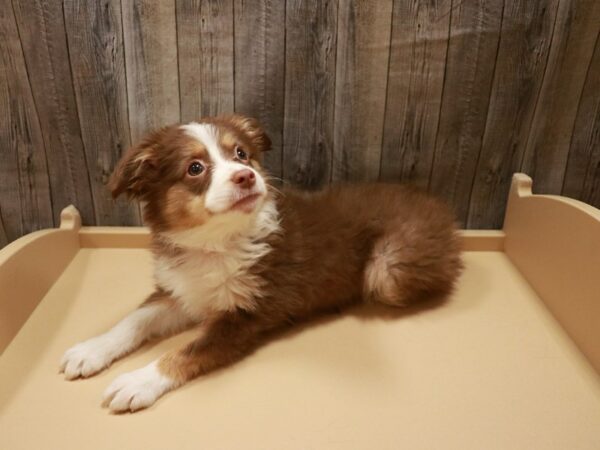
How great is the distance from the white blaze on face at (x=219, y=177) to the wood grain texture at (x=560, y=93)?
1246mm

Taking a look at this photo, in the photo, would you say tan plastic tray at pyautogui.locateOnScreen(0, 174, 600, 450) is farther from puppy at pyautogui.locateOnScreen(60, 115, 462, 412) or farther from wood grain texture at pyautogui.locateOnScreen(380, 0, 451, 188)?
wood grain texture at pyautogui.locateOnScreen(380, 0, 451, 188)

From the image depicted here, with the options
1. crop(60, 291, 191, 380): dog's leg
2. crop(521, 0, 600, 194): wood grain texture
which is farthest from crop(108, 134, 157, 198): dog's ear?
crop(521, 0, 600, 194): wood grain texture

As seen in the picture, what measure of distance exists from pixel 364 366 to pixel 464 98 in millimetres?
1120

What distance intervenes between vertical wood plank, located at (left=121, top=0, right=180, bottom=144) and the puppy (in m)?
0.42

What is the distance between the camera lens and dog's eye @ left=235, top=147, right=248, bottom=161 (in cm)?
158

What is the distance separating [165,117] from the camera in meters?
2.02

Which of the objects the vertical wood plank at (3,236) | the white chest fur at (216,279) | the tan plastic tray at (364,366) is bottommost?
A: the tan plastic tray at (364,366)

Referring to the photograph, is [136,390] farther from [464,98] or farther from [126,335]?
[464,98]

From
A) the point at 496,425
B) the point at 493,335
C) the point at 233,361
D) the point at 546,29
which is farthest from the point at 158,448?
the point at 546,29

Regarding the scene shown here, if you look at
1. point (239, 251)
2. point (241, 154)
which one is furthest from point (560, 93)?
point (239, 251)

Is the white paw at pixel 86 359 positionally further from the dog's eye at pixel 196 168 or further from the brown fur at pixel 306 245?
the dog's eye at pixel 196 168

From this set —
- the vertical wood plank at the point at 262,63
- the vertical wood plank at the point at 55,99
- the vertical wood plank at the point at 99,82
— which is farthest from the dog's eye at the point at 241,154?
the vertical wood plank at the point at 55,99

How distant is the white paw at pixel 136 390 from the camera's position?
1391mm

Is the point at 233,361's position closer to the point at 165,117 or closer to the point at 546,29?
the point at 165,117
